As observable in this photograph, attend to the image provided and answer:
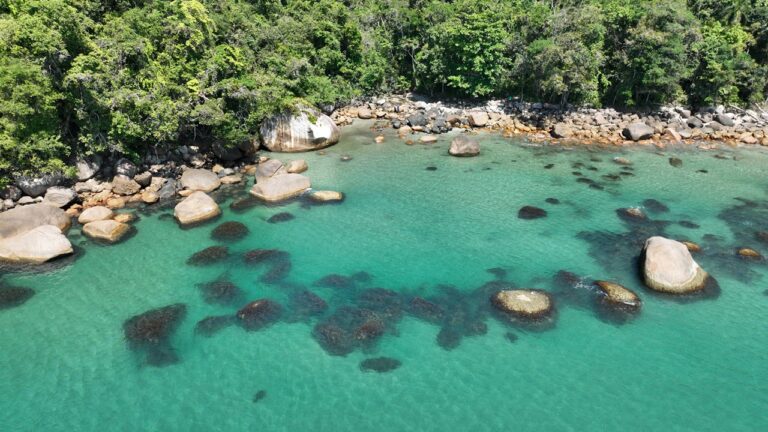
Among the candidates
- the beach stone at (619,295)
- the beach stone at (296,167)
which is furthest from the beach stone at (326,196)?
the beach stone at (619,295)

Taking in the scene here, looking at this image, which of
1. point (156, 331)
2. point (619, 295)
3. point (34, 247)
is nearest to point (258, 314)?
point (156, 331)

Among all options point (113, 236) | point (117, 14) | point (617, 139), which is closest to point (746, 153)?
point (617, 139)

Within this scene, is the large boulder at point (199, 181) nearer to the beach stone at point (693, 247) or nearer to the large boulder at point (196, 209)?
the large boulder at point (196, 209)

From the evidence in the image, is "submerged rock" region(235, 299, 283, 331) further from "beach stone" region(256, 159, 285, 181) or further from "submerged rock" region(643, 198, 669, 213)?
"submerged rock" region(643, 198, 669, 213)

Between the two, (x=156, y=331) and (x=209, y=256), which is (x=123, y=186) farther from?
A: (x=156, y=331)

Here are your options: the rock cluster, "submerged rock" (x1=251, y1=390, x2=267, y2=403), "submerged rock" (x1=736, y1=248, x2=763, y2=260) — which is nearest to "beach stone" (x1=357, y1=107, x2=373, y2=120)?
the rock cluster

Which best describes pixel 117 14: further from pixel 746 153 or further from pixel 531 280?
pixel 746 153

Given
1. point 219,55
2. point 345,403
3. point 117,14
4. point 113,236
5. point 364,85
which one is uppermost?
point 117,14
